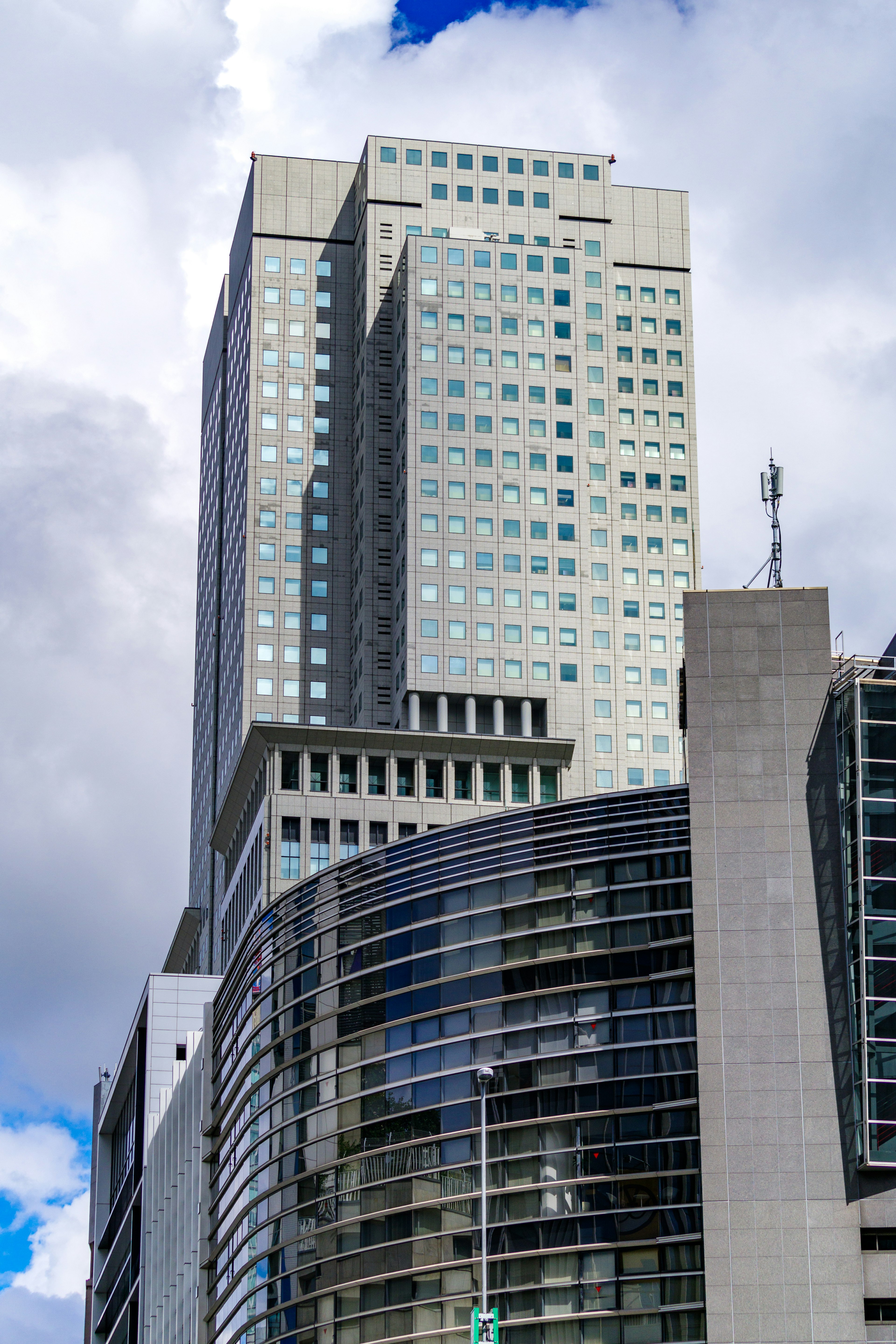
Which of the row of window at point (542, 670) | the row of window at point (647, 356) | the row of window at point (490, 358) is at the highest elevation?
the row of window at point (647, 356)

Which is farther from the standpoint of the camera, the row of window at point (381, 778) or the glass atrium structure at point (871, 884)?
the row of window at point (381, 778)

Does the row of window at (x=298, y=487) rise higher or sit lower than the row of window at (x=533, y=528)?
higher

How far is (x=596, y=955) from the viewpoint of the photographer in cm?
9081

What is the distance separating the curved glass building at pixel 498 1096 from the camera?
8725 centimetres

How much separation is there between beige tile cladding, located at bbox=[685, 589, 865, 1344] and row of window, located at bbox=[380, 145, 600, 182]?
107516 mm

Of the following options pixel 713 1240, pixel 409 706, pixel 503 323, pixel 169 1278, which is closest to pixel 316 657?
pixel 409 706

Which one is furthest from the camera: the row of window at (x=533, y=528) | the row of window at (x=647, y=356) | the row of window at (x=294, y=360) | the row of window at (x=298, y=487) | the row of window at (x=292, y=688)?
the row of window at (x=294, y=360)

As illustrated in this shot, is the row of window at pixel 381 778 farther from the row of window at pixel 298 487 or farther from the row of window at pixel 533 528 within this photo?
the row of window at pixel 298 487

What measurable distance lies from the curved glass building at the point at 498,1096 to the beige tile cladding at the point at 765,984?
45.7 inches

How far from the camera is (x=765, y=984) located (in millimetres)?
87750

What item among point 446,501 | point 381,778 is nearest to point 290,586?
point 446,501

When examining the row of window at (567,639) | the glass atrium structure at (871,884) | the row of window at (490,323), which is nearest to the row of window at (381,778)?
the row of window at (567,639)

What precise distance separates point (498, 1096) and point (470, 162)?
118 m

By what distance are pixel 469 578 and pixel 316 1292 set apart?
83514 millimetres
